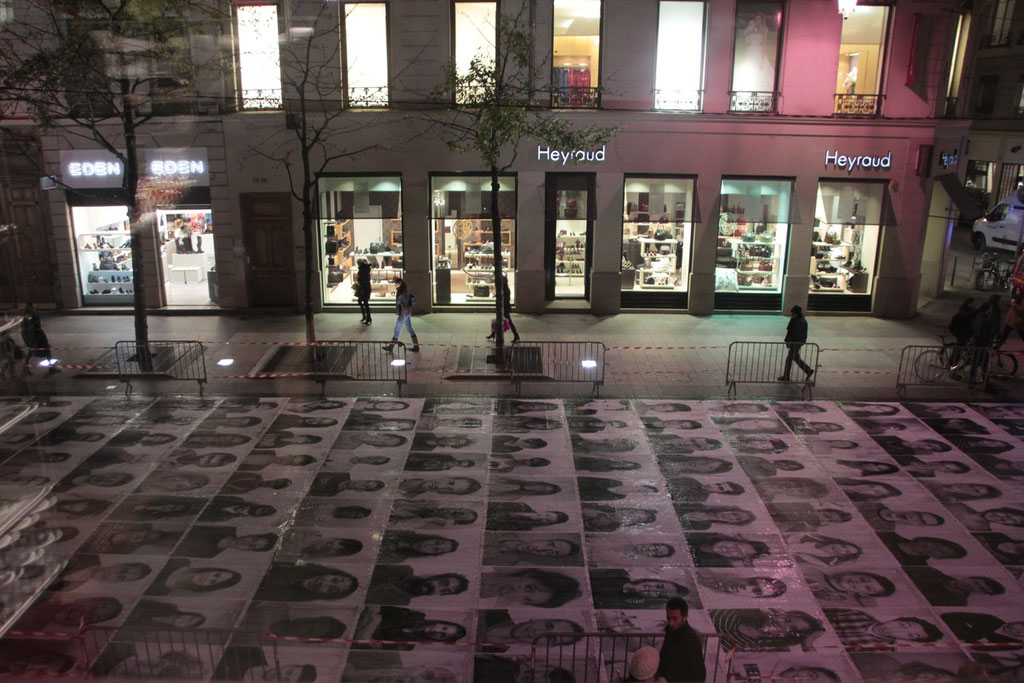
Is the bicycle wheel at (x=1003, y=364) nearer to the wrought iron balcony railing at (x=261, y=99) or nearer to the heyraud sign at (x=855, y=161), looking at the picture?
the heyraud sign at (x=855, y=161)

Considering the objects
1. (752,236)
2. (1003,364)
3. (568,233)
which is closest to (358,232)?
(568,233)

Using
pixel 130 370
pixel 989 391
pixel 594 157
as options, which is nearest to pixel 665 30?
pixel 594 157

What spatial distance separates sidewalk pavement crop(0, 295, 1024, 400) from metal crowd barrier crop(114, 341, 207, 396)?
241 millimetres

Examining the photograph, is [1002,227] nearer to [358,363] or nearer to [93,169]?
[358,363]

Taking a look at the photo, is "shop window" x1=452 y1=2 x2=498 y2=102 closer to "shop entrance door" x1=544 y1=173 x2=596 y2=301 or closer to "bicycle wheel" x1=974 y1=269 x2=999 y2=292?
"shop entrance door" x1=544 y1=173 x2=596 y2=301

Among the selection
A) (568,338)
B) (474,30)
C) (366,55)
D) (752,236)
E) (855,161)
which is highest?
(474,30)

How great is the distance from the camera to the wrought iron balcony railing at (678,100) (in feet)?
68.5

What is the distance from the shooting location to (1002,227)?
2870 cm

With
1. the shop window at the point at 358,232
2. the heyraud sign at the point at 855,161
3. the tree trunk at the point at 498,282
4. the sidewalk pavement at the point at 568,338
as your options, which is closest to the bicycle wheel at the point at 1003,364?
the sidewalk pavement at the point at 568,338

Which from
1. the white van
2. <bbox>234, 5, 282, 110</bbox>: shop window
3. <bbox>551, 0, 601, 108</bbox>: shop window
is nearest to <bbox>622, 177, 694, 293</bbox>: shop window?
<bbox>551, 0, 601, 108</bbox>: shop window

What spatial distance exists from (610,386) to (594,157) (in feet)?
24.0

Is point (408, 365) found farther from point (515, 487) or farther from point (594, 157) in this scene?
point (594, 157)

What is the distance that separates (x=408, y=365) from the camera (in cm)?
1773

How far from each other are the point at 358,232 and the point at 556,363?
7.73 metres
